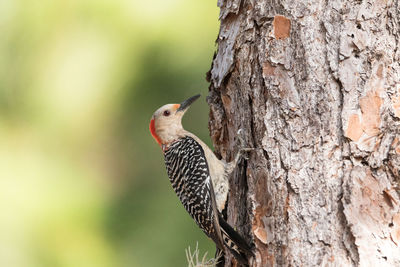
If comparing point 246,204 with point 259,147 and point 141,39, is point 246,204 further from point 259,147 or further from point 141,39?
point 141,39

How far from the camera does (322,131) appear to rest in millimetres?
2744

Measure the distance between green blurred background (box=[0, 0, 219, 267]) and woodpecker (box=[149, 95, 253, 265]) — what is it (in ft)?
3.51

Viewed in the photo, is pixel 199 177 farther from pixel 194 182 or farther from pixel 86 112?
pixel 86 112

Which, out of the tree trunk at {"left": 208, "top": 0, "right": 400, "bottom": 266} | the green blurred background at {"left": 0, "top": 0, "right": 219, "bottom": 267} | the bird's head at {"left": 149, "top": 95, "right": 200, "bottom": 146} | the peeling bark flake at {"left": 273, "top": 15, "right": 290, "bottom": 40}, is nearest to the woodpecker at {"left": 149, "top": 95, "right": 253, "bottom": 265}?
the bird's head at {"left": 149, "top": 95, "right": 200, "bottom": 146}

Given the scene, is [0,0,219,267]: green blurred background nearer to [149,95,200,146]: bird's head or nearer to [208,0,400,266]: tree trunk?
[149,95,200,146]: bird's head

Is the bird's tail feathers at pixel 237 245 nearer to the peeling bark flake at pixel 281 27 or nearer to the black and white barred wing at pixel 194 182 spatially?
the black and white barred wing at pixel 194 182

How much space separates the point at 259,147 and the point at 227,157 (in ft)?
2.67

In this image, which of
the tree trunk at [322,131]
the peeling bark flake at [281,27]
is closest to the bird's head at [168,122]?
the tree trunk at [322,131]

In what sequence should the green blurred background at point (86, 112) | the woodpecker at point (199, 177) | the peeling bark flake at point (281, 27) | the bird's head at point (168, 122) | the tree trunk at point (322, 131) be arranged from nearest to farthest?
1. the tree trunk at point (322, 131)
2. the peeling bark flake at point (281, 27)
3. the woodpecker at point (199, 177)
4. the bird's head at point (168, 122)
5. the green blurred background at point (86, 112)

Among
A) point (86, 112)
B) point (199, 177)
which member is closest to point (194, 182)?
point (199, 177)

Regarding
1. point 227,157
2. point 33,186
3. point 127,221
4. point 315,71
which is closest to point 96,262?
point 127,221

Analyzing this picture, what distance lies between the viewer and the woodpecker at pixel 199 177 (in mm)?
3257

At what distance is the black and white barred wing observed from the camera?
347cm

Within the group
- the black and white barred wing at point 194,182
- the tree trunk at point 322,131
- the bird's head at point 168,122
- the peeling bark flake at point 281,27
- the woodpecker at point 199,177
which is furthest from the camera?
the bird's head at point 168,122
